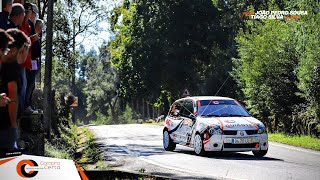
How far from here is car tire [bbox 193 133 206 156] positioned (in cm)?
1447

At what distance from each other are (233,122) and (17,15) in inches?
349

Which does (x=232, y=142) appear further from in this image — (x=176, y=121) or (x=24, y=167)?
(x=24, y=167)

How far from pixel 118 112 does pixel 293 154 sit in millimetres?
81743

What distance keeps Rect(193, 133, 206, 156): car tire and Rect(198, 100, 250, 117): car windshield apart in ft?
2.61

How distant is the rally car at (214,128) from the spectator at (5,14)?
336 inches

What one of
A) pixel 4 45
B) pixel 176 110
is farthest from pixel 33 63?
pixel 176 110

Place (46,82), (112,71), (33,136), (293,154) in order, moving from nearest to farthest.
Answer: (33,136)
(46,82)
(293,154)
(112,71)

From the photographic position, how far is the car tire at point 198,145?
1447 centimetres

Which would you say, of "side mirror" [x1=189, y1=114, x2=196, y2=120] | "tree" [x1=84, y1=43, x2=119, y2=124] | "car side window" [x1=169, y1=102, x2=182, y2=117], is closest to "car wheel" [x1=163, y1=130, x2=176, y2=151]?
"car side window" [x1=169, y1=102, x2=182, y2=117]

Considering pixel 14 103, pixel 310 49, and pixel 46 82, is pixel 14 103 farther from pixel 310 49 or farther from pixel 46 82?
pixel 310 49

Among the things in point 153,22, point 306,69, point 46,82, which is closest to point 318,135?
point 306,69

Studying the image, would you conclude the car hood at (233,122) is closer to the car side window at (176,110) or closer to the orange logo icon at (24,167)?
the car side window at (176,110)

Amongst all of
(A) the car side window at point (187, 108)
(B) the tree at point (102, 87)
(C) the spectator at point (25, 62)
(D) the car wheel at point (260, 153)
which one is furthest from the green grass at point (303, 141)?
(B) the tree at point (102, 87)

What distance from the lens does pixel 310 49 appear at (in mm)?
21094
